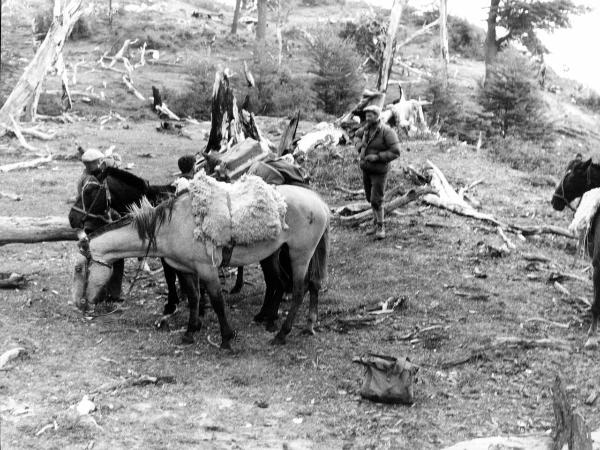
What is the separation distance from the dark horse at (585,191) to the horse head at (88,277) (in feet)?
16.6

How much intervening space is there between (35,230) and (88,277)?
2.85 metres

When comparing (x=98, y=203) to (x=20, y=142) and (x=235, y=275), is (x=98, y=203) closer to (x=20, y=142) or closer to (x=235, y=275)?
(x=235, y=275)

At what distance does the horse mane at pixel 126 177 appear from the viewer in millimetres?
7910

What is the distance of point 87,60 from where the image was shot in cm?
3384

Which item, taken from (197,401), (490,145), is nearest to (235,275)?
(197,401)

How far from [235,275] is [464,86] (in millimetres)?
25012

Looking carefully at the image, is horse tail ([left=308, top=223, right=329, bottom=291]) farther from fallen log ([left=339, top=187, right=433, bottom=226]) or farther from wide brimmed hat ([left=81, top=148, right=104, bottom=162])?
fallen log ([left=339, top=187, right=433, bottom=226])

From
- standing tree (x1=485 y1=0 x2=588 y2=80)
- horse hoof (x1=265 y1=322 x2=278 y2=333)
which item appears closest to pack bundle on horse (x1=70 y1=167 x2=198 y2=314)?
horse hoof (x1=265 y1=322 x2=278 y2=333)

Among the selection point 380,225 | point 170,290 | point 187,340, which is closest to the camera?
point 187,340

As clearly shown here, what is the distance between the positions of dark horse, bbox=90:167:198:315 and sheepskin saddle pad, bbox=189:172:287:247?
0.80m

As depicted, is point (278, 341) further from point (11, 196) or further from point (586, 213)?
point (11, 196)

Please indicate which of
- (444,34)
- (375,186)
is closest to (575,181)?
(375,186)

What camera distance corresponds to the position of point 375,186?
10641 millimetres

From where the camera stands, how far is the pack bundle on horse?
7.73m
